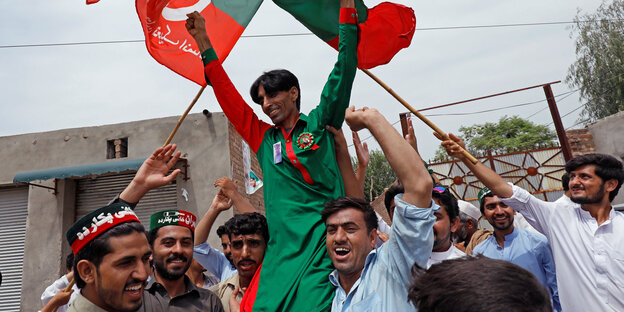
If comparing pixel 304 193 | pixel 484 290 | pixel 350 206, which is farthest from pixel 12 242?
pixel 484 290

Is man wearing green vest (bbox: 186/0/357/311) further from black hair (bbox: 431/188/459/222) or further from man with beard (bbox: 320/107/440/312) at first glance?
black hair (bbox: 431/188/459/222)

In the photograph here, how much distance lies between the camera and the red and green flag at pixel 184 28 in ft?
11.4

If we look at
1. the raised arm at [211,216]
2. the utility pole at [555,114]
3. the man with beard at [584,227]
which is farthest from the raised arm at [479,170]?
the utility pole at [555,114]

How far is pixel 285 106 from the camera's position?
2449mm

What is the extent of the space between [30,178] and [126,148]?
1817mm

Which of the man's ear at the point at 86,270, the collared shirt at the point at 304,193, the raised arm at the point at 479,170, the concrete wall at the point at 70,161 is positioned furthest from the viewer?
the concrete wall at the point at 70,161

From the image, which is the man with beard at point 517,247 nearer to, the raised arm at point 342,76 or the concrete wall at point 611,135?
the raised arm at point 342,76

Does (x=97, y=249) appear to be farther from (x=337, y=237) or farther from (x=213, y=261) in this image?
(x=213, y=261)

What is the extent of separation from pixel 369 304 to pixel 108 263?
116cm

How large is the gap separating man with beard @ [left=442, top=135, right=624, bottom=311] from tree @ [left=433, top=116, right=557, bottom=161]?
37074 millimetres

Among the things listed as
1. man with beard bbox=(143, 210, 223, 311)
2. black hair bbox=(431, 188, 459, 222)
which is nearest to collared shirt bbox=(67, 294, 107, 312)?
man with beard bbox=(143, 210, 223, 311)

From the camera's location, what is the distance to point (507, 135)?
4088cm

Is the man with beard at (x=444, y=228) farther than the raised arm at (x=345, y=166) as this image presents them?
Yes

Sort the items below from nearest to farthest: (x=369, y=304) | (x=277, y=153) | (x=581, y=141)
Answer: (x=369, y=304) < (x=277, y=153) < (x=581, y=141)
